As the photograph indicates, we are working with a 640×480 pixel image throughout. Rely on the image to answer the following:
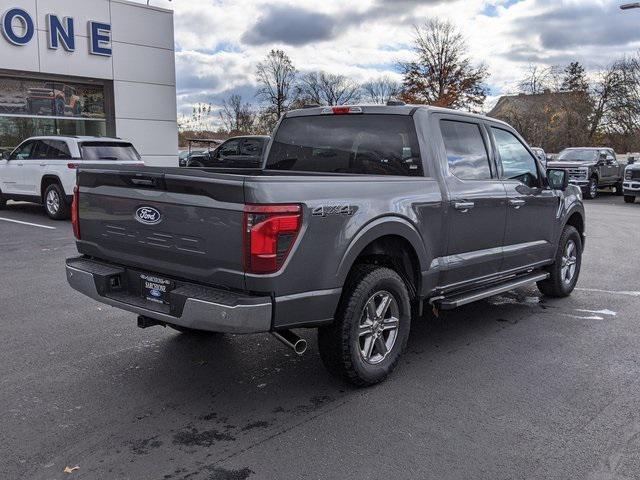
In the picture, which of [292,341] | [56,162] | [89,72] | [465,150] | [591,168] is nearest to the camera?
[292,341]

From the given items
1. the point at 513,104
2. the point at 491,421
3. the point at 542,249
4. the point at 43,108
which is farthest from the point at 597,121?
the point at 491,421

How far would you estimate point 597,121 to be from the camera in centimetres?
4553

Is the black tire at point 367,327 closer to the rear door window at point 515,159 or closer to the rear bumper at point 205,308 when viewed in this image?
the rear bumper at point 205,308

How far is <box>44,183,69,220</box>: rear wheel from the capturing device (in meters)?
12.6

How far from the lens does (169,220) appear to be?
12.4 feet

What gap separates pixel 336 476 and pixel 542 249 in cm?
393

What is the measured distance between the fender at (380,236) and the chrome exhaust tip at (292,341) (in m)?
0.45

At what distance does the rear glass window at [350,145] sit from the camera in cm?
484

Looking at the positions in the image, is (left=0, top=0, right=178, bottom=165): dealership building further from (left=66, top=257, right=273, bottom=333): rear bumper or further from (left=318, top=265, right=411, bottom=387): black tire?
(left=318, top=265, right=411, bottom=387): black tire

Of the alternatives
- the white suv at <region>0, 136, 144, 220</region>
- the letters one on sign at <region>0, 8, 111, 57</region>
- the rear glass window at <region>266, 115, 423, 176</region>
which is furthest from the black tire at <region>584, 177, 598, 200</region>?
the rear glass window at <region>266, 115, 423, 176</region>

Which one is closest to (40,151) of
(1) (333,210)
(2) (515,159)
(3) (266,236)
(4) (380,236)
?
(2) (515,159)

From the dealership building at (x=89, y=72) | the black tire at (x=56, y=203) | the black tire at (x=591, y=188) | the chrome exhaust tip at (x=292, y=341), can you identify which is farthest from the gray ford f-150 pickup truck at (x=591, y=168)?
the chrome exhaust tip at (x=292, y=341)

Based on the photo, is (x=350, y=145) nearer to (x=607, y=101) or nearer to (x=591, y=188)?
(x=591, y=188)

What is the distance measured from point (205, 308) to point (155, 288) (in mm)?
582
